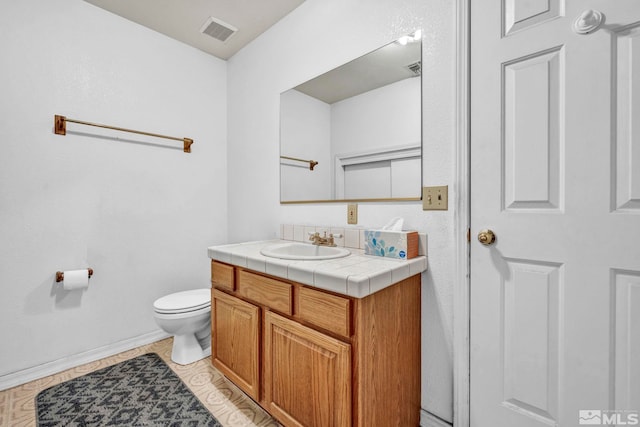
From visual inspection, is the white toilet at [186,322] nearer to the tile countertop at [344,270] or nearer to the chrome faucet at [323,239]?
the tile countertop at [344,270]

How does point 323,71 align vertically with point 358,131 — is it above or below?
above

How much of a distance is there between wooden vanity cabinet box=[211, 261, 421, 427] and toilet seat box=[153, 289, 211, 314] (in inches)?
19.1

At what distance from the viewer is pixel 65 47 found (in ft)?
6.44

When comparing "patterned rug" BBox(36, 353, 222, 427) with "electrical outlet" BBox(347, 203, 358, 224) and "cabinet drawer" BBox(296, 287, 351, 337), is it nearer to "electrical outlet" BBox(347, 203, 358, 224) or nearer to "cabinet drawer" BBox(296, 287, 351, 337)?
"cabinet drawer" BBox(296, 287, 351, 337)

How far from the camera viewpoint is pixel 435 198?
1.39 meters

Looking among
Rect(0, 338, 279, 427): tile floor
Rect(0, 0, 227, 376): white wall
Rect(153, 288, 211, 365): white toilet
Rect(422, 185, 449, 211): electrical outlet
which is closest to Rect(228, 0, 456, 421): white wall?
Rect(422, 185, 449, 211): electrical outlet

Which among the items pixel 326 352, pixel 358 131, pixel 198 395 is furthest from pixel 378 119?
pixel 198 395

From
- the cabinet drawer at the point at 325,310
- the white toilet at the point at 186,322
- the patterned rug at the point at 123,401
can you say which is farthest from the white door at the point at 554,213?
the white toilet at the point at 186,322

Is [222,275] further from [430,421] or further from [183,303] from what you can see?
[430,421]

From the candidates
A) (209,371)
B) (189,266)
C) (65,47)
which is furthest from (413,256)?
(65,47)

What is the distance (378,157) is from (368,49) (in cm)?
61

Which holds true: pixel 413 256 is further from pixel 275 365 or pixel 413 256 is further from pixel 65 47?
pixel 65 47

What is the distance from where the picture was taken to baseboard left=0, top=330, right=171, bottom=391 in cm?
178

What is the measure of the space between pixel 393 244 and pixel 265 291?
0.66m
